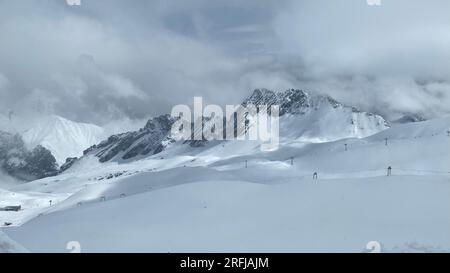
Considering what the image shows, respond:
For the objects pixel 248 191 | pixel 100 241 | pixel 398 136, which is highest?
pixel 398 136

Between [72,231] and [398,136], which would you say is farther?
[398,136]

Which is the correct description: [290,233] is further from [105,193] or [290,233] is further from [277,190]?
[105,193]

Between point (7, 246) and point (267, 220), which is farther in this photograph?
point (267, 220)

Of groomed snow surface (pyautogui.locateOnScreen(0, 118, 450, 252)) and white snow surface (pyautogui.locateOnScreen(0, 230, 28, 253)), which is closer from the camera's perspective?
white snow surface (pyautogui.locateOnScreen(0, 230, 28, 253))

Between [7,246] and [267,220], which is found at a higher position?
[7,246]

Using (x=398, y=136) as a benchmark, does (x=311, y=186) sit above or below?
below

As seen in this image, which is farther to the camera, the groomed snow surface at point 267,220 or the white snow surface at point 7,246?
the groomed snow surface at point 267,220
